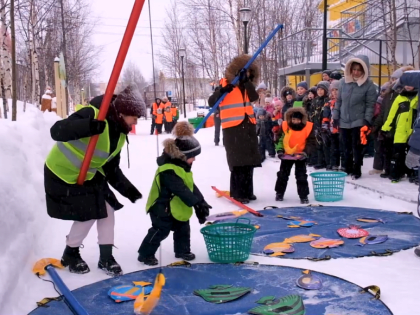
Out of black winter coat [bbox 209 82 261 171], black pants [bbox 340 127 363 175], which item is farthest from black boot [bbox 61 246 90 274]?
black pants [bbox 340 127 363 175]

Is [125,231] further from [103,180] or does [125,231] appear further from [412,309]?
[412,309]

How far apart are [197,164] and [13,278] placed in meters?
6.88

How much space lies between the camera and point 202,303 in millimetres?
3246

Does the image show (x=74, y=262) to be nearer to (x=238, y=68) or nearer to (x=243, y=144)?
(x=243, y=144)

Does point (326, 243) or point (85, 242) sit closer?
point (326, 243)

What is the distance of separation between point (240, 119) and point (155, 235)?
8.19 feet

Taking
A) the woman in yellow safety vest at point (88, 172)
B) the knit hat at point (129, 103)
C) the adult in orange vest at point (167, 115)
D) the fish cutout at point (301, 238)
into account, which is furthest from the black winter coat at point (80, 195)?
the adult in orange vest at point (167, 115)

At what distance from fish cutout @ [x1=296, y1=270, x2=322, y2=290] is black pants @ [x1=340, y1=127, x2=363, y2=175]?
394cm

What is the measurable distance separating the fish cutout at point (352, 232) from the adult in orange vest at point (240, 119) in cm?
170

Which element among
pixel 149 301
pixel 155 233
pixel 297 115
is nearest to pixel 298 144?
pixel 297 115

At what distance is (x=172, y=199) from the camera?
162 inches

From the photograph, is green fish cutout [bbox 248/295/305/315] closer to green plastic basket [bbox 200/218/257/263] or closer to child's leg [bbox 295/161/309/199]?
green plastic basket [bbox 200/218/257/263]

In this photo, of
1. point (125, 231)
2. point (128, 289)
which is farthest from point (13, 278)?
point (125, 231)

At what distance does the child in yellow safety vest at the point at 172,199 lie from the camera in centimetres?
402
